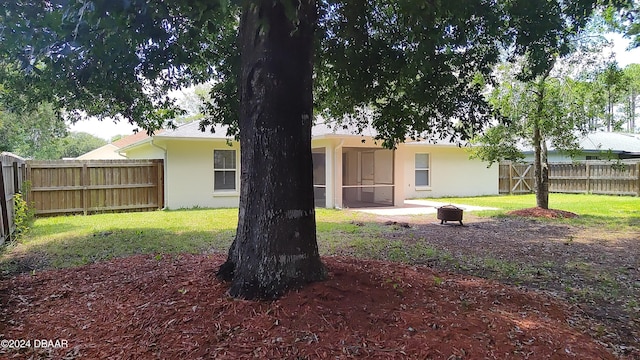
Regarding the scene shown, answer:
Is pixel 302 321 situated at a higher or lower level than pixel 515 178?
lower

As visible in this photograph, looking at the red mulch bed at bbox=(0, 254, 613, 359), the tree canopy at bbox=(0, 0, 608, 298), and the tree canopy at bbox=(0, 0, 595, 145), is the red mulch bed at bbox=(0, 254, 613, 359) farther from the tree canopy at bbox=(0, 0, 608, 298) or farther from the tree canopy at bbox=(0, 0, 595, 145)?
the tree canopy at bbox=(0, 0, 595, 145)

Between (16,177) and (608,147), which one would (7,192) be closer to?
(16,177)

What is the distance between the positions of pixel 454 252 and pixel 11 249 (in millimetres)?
8345

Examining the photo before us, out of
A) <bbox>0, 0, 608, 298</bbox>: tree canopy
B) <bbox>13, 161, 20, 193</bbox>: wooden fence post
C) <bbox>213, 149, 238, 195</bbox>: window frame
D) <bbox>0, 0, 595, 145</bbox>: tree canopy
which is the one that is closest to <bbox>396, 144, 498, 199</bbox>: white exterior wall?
<bbox>213, 149, 238, 195</bbox>: window frame

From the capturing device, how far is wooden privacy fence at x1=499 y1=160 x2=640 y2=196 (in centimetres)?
2059

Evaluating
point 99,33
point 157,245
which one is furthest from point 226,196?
point 99,33

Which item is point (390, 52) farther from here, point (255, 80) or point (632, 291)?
point (632, 291)

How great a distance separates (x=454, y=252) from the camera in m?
7.45

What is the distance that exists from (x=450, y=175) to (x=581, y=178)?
8.13 meters

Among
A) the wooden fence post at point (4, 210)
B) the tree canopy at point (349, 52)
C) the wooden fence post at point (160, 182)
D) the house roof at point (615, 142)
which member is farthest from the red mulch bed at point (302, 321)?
the house roof at point (615, 142)

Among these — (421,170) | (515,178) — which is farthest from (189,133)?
(515,178)

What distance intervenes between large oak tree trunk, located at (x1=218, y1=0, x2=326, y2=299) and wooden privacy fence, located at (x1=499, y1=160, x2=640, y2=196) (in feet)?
71.7

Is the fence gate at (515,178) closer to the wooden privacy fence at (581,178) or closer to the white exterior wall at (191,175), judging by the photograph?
the wooden privacy fence at (581,178)

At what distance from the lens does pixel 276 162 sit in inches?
148
